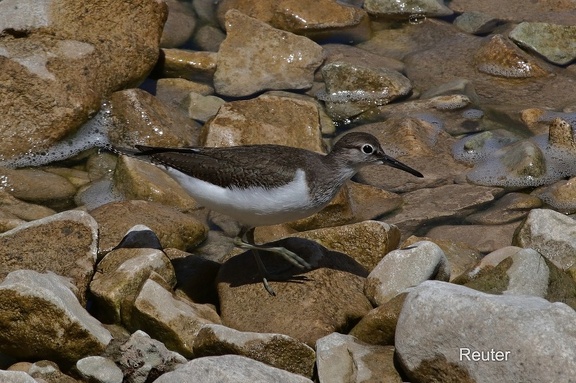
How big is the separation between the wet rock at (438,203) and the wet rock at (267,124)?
3.17 feet

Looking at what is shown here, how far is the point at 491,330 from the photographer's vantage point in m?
4.98

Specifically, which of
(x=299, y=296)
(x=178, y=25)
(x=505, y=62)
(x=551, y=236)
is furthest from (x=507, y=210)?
(x=178, y=25)

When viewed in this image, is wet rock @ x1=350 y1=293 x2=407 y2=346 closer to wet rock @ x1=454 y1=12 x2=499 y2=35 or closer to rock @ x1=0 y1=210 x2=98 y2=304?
rock @ x1=0 y1=210 x2=98 y2=304

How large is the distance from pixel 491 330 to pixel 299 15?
6.73m

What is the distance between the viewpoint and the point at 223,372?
16.2 ft

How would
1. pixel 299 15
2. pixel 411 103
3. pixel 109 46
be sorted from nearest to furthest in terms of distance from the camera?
pixel 109 46 < pixel 411 103 < pixel 299 15

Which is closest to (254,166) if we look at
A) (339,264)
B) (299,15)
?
(339,264)

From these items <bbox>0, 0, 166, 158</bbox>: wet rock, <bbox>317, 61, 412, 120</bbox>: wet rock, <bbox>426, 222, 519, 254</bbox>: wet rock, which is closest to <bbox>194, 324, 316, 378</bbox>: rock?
<bbox>426, 222, 519, 254</bbox>: wet rock

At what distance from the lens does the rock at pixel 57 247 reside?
255 inches

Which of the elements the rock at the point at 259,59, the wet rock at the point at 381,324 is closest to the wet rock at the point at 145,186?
the rock at the point at 259,59

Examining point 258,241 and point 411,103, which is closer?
point 258,241

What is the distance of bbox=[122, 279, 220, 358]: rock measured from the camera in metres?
5.89

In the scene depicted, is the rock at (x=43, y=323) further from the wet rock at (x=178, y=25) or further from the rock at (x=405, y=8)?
the rock at (x=405, y=8)

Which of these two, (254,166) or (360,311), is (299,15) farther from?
(360,311)
